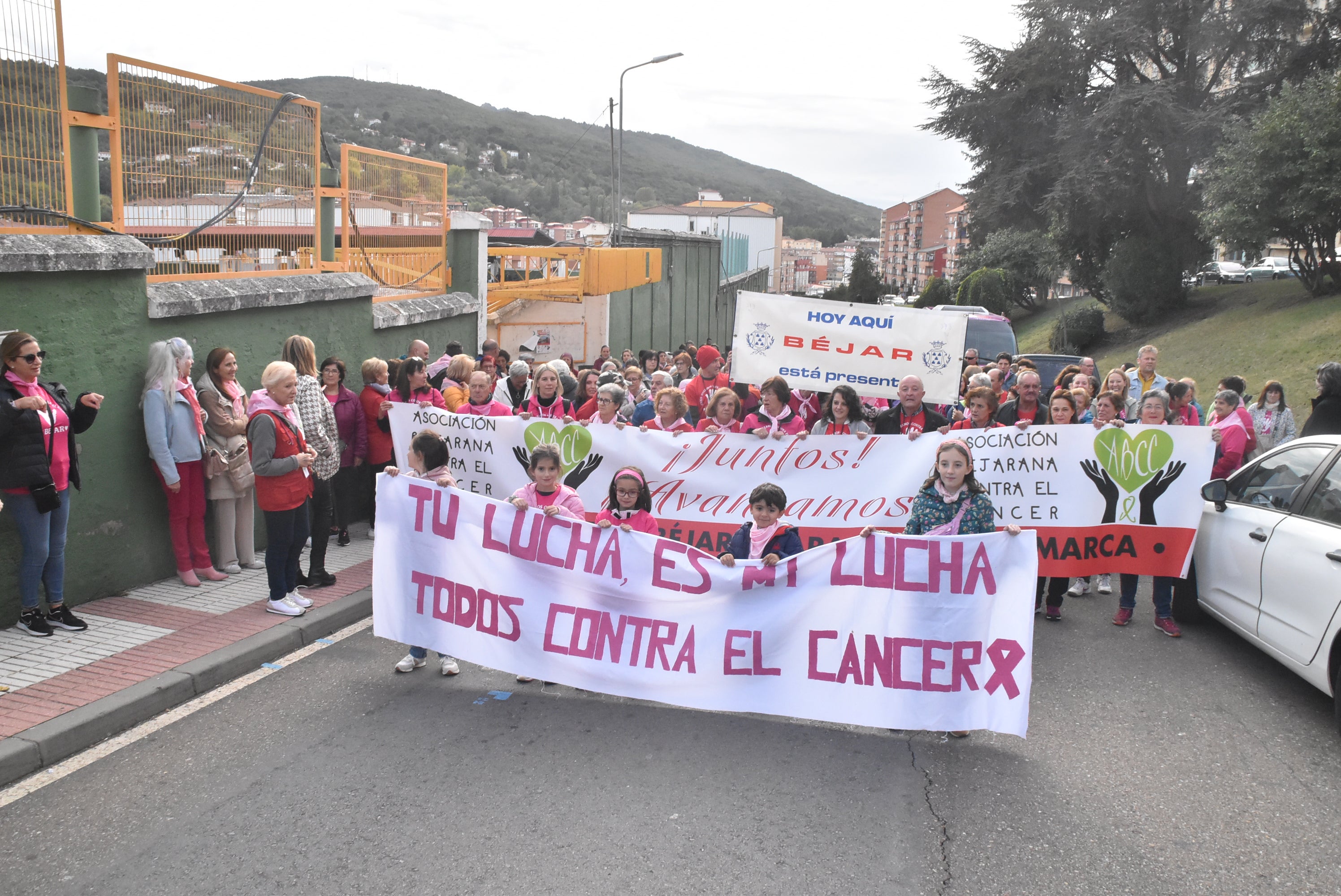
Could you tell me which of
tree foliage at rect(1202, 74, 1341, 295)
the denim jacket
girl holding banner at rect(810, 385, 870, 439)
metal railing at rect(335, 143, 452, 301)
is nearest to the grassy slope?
tree foliage at rect(1202, 74, 1341, 295)

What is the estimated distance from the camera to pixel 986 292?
5344cm

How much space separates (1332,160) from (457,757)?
30537 millimetres

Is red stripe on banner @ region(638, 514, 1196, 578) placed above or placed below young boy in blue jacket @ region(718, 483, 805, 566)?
below

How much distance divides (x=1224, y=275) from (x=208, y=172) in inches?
2182

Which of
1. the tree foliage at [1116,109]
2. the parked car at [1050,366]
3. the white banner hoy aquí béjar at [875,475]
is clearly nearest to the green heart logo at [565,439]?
the white banner hoy aquí béjar at [875,475]

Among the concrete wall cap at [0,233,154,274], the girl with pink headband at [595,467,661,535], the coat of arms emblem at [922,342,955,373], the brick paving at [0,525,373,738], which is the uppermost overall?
the concrete wall cap at [0,233,154,274]

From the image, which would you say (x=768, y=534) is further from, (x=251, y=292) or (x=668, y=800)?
(x=251, y=292)

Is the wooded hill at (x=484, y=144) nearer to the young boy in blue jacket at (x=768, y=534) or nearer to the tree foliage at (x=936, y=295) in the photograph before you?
the tree foliage at (x=936, y=295)

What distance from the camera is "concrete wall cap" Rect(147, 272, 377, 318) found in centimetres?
787

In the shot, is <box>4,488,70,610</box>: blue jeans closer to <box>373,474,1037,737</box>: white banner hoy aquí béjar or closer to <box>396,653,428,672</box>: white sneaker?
<box>396,653,428,672</box>: white sneaker

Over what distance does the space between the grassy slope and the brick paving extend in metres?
20.3

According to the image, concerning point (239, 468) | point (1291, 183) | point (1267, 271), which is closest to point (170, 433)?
point (239, 468)

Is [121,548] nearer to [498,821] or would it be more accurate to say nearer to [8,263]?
[8,263]

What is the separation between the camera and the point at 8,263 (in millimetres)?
6430
